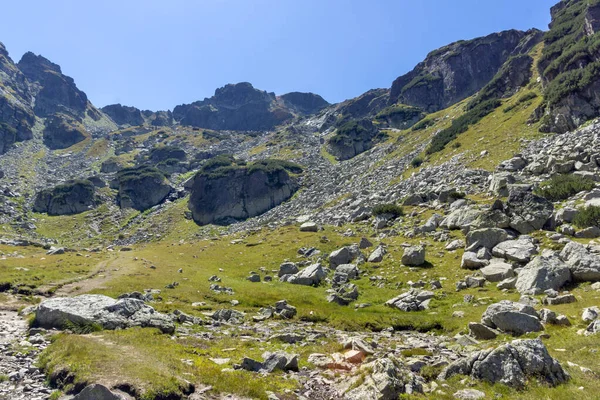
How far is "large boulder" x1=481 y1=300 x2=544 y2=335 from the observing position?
750 inches

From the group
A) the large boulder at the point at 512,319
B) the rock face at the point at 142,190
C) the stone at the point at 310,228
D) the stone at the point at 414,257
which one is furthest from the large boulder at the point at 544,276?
the rock face at the point at 142,190

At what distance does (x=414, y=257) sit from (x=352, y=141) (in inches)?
5060

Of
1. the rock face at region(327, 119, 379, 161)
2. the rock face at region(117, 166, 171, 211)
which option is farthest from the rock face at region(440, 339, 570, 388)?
the rock face at region(117, 166, 171, 211)

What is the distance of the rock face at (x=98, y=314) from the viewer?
21.1 m

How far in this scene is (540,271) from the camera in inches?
1029

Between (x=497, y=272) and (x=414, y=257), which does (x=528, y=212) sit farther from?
(x=414, y=257)

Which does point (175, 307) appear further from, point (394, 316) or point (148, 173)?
point (148, 173)

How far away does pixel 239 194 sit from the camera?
452 ft

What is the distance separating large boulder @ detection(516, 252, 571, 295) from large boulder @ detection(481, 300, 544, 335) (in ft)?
20.4

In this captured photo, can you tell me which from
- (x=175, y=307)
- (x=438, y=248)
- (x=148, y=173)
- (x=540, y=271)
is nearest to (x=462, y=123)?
(x=438, y=248)

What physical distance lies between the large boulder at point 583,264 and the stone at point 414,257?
42.4 ft

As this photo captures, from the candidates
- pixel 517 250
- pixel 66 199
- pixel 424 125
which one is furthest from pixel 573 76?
pixel 66 199

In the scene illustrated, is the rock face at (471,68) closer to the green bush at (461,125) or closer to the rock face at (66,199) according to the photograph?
the green bush at (461,125)

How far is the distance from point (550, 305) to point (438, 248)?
1793 cm
